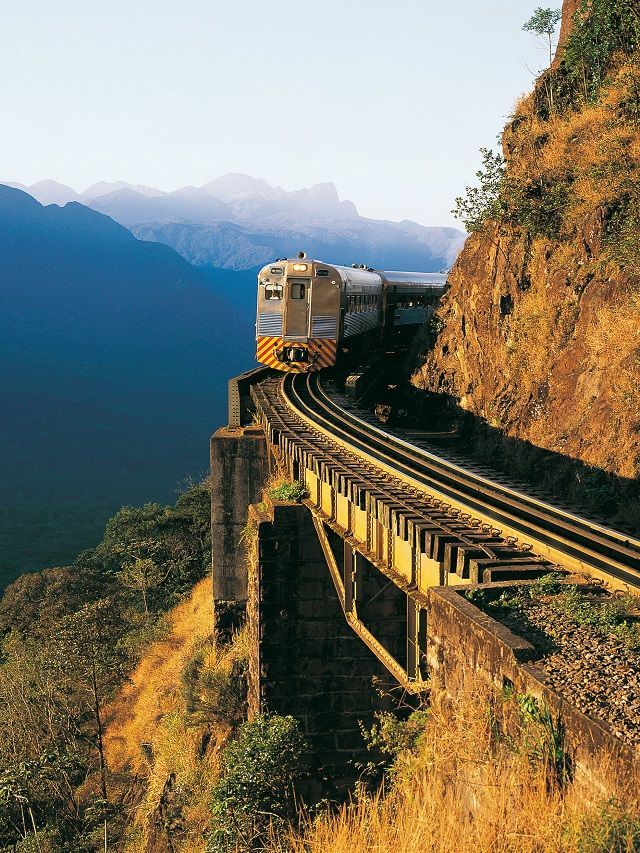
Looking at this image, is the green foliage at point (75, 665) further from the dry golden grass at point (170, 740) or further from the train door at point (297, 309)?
the train door at point (297, 309)

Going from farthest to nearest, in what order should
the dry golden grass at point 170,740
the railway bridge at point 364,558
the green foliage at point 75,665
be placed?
the green foliage at point 75,665, the dry golden grass at point 170,740, the railway bridge at point 364,558

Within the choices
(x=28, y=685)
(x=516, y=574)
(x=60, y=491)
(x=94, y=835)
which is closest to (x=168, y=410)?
(x=60, y=491)

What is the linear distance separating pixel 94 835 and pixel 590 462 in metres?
16.0

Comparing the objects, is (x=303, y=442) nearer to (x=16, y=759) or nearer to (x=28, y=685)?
(x=16, y=759)

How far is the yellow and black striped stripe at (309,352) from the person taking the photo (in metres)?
27.0

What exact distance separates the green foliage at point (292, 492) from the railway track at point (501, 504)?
1.20 meters

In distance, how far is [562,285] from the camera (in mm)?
21703

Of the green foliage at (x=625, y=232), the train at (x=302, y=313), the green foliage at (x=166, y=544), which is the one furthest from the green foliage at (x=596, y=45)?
the green foliage at (x=166, y=544)

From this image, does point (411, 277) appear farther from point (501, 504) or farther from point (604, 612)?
point (604, 612)

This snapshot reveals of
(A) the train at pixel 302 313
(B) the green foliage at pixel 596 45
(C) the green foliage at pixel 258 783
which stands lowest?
(C) the green foliage at pixel 258 783

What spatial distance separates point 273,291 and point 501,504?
16.6 m

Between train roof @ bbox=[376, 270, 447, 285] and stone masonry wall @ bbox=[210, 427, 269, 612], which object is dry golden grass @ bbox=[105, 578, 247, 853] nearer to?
stone masonry wall @ bbox=[210, 427, 269, 612]

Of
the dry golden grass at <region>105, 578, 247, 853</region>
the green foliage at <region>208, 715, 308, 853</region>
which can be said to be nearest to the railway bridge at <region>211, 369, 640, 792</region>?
the green foliage at <region>208, 715, 308, 853</region>

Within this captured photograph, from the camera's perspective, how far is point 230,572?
24016 mm
